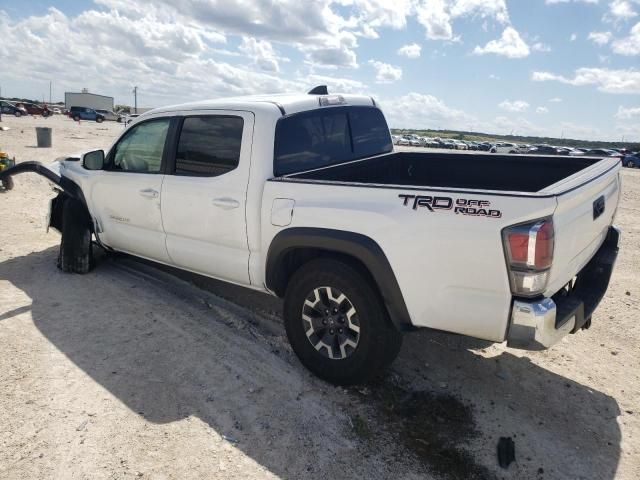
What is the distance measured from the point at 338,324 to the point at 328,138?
1.73 metres

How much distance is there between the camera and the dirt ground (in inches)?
106

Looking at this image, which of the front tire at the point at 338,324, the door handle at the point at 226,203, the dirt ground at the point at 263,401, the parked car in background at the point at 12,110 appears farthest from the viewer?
the parked car in background at the point at 12,110

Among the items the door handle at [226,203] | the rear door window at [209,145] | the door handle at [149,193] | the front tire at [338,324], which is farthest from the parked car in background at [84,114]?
the front tire at [338,324]

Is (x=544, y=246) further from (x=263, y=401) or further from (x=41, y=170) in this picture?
(x=41, y=170)

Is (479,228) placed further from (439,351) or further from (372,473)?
(439,351)

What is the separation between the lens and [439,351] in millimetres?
4016

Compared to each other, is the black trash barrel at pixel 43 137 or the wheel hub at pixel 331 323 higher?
the black trash barrel at pixel 43 137

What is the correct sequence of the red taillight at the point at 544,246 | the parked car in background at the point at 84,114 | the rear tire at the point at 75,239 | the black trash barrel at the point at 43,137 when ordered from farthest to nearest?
1. the parked car in background at the point at 84,114
2. the black trash barrel at the point at 43,137
3. the rear tire at the point at 75,239
4. the red taillight at the point at 544,246

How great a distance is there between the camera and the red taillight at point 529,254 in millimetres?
2404

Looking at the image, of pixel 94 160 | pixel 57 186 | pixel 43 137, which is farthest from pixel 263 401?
pixel 43 137

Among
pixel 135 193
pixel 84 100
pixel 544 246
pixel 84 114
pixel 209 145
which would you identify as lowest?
pixel 135 193

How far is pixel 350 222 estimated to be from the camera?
9.91ft

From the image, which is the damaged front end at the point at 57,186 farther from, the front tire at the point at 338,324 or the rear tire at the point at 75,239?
the front tire at the point at 338,324

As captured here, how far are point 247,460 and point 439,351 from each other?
1960 mm
